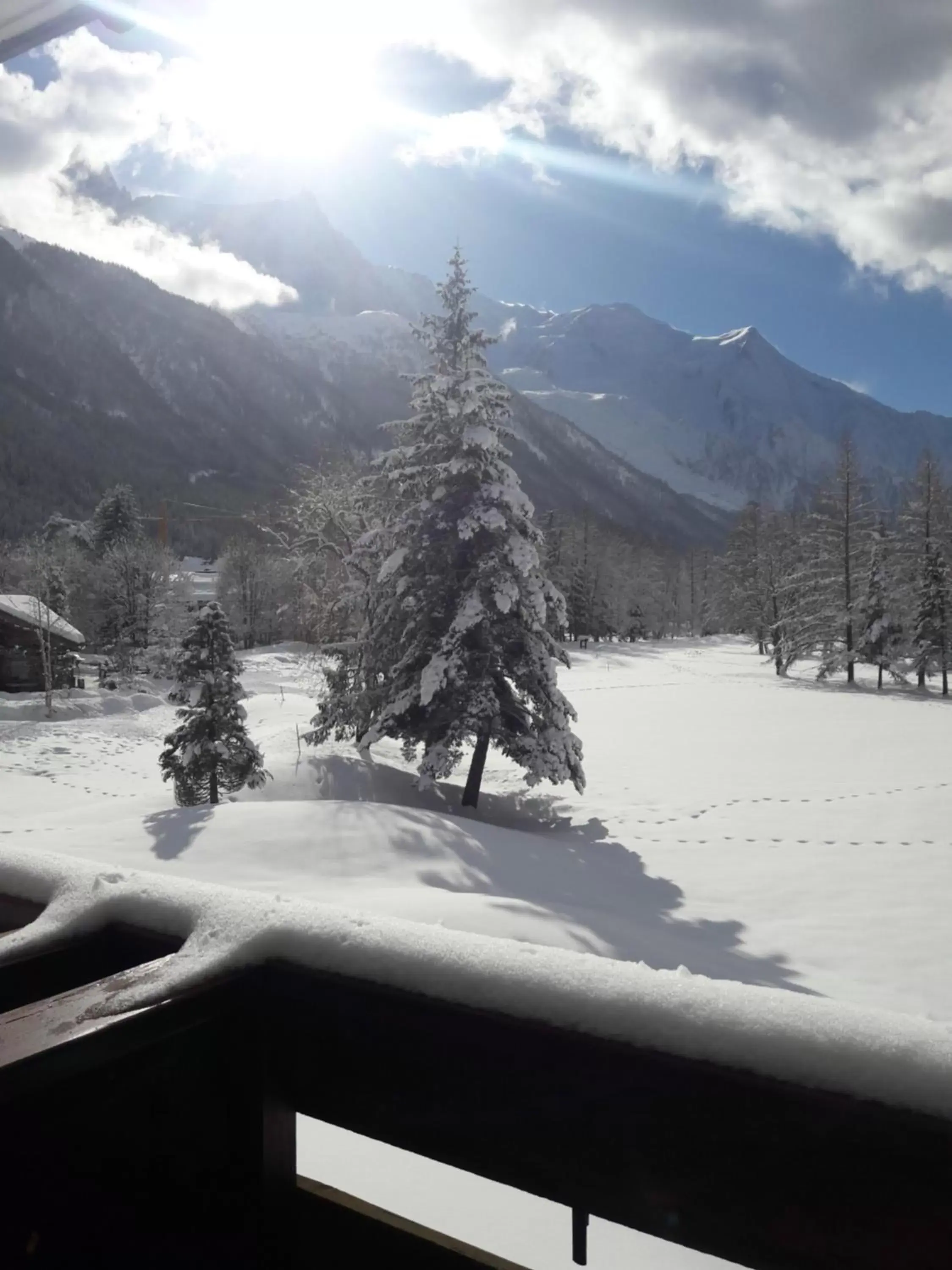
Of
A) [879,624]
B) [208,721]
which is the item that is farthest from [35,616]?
[879,624]

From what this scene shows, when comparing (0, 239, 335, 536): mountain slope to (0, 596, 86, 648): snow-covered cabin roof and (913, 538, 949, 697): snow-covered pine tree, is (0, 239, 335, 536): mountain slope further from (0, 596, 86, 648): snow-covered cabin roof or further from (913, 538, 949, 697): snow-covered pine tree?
(913, 538, 949, 697): snow-covered pine tree

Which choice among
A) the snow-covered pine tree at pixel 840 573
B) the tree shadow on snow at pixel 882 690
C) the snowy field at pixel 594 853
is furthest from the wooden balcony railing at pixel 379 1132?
the snow-covered pine tree at pixel 840 573

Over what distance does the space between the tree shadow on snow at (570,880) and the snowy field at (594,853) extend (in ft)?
0.14

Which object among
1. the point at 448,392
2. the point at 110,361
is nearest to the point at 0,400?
the point at 110,361

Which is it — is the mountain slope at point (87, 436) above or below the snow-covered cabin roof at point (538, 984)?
above

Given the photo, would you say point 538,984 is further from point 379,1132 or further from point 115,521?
point 115,521

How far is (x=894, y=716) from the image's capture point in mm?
28094

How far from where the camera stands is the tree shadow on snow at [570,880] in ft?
23.5

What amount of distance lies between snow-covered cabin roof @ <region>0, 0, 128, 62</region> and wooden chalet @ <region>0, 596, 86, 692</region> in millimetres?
33119

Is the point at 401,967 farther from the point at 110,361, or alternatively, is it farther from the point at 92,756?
the point at 110,361

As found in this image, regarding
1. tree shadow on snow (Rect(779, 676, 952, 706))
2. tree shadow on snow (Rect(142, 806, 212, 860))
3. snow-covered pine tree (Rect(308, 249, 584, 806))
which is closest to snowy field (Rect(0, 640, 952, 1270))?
tree shadow on snow (Rect(142, 806, 212, 860))

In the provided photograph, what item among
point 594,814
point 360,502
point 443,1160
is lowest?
point 594,814

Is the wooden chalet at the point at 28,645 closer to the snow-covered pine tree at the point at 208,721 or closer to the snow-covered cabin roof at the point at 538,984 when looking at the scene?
the snow-covered pine tree at the point at 208,721

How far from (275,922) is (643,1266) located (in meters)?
1.81
